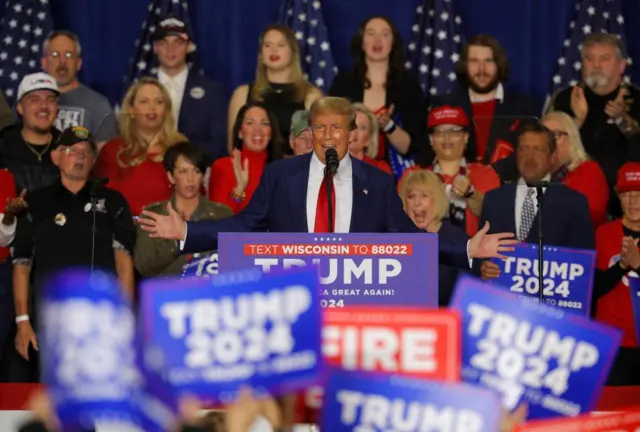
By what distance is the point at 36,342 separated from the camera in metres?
6.13

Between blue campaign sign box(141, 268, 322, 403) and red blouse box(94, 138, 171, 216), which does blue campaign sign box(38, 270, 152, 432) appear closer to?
blue campaign sign box(141, 268, 322, 403)

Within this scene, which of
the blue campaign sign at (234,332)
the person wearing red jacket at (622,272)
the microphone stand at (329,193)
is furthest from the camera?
the person wearing red jacket at (622,272)

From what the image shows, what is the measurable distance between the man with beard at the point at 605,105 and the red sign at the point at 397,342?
4.78 metres

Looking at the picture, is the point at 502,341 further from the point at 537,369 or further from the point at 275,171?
the point at 275,171

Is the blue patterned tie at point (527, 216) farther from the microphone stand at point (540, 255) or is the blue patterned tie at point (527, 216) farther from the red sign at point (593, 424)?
the red sign at point (593, 424)

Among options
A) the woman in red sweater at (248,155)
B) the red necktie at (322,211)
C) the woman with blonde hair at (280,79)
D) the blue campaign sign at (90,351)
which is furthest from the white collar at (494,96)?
the blue campaign sign at (90,351)

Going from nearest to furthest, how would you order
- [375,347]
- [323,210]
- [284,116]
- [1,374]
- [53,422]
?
[53,422]
[375,347]
[323,210]
[1,374]
[284,116]

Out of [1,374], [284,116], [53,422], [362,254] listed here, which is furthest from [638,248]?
[53,422]

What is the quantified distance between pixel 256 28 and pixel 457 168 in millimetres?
2174

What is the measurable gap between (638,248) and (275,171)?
2.34 meters

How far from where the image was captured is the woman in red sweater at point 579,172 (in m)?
6.75

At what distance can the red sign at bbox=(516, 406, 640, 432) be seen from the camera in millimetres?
2400

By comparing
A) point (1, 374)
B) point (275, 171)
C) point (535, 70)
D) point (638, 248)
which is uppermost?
point (535, 70)

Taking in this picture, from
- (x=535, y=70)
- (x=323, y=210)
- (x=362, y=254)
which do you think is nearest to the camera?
(x=362, y=254)
